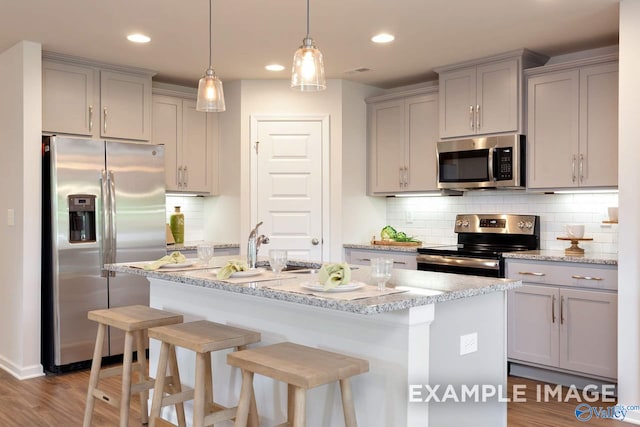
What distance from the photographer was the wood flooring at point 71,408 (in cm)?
329

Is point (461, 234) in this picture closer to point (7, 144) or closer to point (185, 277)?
point (185, 277)

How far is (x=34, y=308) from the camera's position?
4.22 meters

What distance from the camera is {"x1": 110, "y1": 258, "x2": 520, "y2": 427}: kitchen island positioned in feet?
7.04

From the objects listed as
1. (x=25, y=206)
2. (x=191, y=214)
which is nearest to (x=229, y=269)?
(x=25, y=206)

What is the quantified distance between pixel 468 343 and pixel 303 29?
7.98 ft

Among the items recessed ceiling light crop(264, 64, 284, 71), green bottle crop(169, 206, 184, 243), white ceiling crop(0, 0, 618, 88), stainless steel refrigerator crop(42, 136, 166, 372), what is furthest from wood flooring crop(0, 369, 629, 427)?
recessed ceiling light crop(264, 64, 284, 71)

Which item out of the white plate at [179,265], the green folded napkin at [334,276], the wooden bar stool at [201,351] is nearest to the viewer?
the green folded napkin at [334,276]

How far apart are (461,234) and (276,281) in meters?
2.89

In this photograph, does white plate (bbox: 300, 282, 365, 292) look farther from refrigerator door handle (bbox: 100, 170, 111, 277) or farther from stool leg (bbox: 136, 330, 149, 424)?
refrigerator door handle (bbox: 100, 170, 111, 277)

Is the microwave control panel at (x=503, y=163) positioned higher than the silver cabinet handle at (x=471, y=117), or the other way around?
the silver cabinet handle at (x=471, y=117)

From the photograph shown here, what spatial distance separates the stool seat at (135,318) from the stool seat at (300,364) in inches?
→ 32.0

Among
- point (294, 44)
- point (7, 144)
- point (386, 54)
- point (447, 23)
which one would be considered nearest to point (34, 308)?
point (7, 144)

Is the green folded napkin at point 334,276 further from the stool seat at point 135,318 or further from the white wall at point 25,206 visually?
the white wall at point 25,206

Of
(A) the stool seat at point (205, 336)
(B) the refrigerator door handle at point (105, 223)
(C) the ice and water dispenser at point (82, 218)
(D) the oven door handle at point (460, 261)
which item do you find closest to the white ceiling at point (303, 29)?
(B) the refrigerator door handle at point (105, 223)
